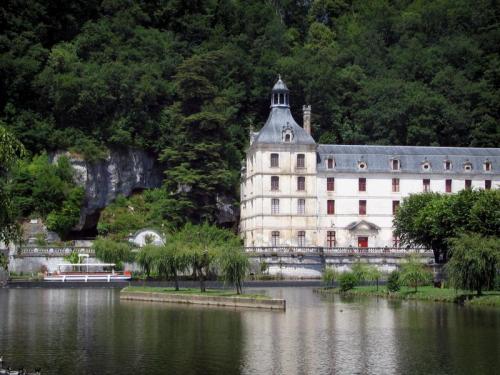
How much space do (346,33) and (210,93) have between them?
93.3 ft

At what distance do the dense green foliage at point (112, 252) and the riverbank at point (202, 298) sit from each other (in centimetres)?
1267

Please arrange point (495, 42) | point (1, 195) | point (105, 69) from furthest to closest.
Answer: point (495, 42) → point (105, 69) → point (1, 195)

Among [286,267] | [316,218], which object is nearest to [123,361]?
[286,267]

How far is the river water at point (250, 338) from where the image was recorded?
28.4m

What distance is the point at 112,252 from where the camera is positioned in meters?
66.2

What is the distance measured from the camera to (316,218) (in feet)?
246

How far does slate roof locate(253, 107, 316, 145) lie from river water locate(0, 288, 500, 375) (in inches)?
1107

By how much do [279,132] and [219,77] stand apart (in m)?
14.6

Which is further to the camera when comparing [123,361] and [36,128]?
[36,128]

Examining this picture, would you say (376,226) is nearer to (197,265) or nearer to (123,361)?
(197,265)

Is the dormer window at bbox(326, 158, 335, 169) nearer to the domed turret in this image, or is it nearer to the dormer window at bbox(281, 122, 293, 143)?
the domed turret

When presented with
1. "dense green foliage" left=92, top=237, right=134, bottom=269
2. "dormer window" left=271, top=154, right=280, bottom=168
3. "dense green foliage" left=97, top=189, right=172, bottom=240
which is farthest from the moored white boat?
"dormer window" left=271, top=154, right=280, bottom=168

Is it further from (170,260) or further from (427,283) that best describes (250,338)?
(427,283)

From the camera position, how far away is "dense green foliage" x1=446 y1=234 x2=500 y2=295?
157ft
